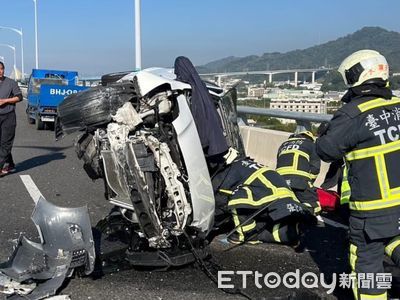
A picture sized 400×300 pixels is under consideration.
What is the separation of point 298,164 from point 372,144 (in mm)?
2091

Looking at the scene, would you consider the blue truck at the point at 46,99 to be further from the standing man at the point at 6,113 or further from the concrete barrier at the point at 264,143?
the concrete barrier at the point at 264,143

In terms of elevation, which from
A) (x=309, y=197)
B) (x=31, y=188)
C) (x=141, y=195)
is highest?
(x=141, y=195)

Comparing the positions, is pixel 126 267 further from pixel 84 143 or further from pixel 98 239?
pixel 84 143

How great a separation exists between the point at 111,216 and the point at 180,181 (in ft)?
3.82

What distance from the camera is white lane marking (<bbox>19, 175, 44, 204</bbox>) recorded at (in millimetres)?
7184

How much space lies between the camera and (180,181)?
4449 millimetres

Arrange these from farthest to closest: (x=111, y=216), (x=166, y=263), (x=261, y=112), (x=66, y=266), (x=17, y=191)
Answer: (x=261, y=112), (x=17, y=191), (x=111, y=216), (x=166, y=263), (x=66, y=266)

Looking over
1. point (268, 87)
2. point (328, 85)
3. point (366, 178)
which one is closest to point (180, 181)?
point (366, 178)

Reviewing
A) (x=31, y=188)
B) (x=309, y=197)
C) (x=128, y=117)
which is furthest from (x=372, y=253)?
(x=31, y=188)

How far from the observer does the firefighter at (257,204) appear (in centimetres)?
478

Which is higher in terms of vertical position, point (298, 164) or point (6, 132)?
point (298, 164)

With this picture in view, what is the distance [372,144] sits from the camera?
129 inches

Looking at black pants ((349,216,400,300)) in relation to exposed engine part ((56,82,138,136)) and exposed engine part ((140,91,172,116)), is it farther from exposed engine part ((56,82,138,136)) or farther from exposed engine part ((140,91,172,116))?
exposed engine part ((56,82,138,136))

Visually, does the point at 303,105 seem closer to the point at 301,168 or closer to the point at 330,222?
the point at 330,222
